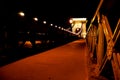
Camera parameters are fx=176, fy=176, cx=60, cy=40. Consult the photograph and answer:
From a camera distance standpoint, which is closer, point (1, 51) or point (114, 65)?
point (114, 65)

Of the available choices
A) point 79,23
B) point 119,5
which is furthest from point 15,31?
point 79,23

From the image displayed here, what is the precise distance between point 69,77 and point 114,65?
1.41 metres

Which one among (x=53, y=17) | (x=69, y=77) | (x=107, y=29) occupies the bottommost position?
(x=69, y=77)

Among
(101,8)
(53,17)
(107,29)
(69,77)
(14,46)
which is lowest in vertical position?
Answer: (69,77)

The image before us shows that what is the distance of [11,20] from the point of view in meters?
5.53

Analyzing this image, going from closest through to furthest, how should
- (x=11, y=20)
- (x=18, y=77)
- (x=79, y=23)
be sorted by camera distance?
(x=18, y=77), (x=11, y=20), (x=79, y=23)

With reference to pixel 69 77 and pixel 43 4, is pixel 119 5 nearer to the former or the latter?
pixel 69 77

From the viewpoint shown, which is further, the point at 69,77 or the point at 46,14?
the point at 46,14

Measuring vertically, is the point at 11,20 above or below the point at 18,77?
above

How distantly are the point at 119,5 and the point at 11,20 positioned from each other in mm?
3649

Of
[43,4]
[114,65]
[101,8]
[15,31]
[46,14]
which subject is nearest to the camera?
[114,65]

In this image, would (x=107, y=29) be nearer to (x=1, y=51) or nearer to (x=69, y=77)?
(x=69, y=77)

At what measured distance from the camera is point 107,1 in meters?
2.23

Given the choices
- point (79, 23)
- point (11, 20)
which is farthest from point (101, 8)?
point (79, 23)
